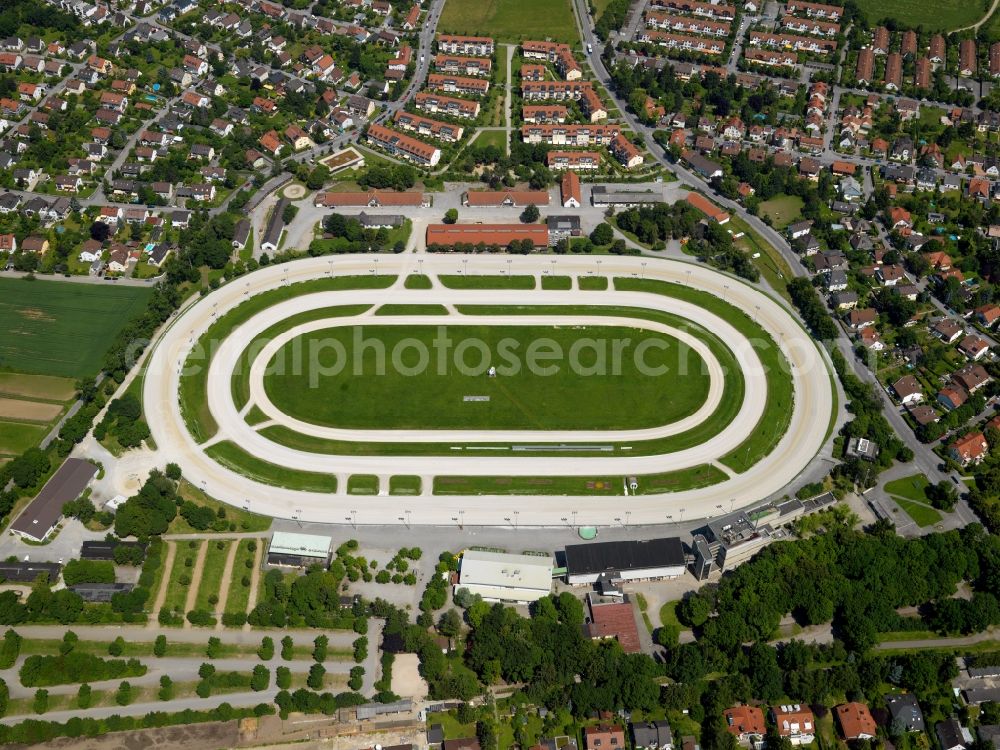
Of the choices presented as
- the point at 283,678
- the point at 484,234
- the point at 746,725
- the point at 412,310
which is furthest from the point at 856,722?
the point at 484,234

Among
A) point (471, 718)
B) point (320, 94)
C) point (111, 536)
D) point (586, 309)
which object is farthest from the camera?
point (320, 94)

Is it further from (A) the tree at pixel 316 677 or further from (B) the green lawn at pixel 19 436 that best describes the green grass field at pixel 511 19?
(A) the tree at pixel 316 677

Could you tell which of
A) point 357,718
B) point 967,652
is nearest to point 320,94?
point 357,718

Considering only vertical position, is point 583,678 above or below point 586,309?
below

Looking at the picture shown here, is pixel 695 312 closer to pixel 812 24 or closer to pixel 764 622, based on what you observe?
pixel 764 622

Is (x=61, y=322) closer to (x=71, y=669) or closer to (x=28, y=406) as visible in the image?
(x=28, y=406)

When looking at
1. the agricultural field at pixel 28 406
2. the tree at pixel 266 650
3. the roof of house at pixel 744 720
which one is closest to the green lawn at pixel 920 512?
the roof of house at pixel 744 720
